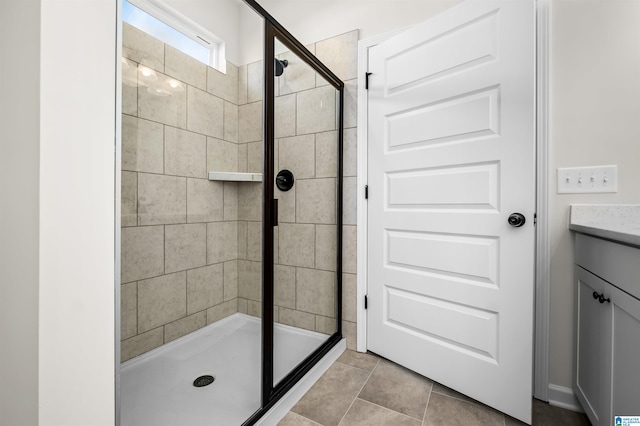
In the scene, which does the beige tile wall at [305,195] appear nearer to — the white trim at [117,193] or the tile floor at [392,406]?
the tile floor at [392,406]

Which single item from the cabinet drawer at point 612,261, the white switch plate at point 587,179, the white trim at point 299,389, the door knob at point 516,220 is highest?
the white switch plate at point 587,179

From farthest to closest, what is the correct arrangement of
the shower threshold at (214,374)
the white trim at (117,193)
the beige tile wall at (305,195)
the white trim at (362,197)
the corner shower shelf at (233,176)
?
the white trim at (362,197)
the corner shower shelf at (233,176)
the beige tile wall at (305,195)
the shower threshold at (214,374)
the white trim at (117,193)

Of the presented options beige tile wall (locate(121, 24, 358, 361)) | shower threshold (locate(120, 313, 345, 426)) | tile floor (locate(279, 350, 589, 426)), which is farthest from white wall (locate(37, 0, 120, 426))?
tile floor (locate(279, 350, 589, 426))

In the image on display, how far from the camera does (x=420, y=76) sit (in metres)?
1.54

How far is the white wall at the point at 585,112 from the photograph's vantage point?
1256mm

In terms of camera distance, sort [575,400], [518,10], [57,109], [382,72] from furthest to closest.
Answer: [382,72], [575,400], [518,10], [57,109]

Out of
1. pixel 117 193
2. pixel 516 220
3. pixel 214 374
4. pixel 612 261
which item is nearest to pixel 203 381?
pixel 214 374

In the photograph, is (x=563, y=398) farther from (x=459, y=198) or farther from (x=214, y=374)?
(x=214, y=374)

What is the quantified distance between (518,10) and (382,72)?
0.67m

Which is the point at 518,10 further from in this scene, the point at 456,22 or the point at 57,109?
the point at 57,109

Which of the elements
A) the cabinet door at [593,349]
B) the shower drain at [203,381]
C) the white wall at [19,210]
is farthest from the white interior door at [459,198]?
the white wall at [19,210]

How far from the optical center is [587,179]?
132 centimetres

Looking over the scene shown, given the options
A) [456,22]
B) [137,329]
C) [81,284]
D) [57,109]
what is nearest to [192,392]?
[137,329]

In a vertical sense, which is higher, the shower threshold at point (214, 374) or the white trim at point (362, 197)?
the white trim at point (362, 197)
